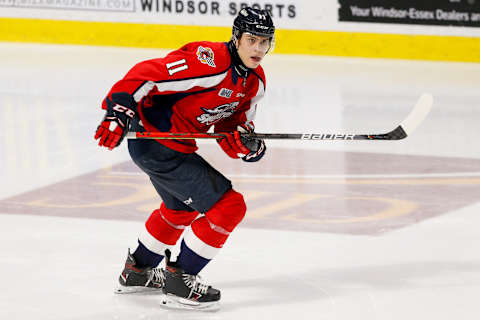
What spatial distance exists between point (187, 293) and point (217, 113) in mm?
699

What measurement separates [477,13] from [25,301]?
307 inches

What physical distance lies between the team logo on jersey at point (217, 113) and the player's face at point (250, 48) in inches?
7.4

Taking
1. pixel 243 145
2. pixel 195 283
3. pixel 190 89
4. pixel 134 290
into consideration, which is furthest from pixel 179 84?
pixel 134 290

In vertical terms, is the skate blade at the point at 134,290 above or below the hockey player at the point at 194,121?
below

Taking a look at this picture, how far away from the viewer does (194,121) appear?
13.4 ft

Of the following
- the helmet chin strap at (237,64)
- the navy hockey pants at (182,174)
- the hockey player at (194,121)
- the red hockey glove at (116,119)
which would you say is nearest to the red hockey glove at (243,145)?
the hockey player at (194,121)

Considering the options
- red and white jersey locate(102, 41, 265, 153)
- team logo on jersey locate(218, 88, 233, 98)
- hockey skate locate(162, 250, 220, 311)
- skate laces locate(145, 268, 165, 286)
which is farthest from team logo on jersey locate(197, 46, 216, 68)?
skate laces locate(145, 268, 165, 286)

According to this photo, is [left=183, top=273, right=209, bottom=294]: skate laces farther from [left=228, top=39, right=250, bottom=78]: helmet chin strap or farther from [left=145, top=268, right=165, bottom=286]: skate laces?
[left=228, top=39, right=250, bottom=78]: helmet chin strap

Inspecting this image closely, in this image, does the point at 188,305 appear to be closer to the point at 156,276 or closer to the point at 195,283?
the point at 195,283

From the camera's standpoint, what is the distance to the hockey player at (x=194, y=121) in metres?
3.87

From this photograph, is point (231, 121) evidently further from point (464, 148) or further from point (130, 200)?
point (464, 148)

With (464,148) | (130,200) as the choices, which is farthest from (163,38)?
(130,200)

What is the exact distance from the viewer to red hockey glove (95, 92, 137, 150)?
3773 millimetres

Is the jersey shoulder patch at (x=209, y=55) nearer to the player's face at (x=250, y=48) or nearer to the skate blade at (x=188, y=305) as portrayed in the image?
the player's face at (x=250, y=48)
